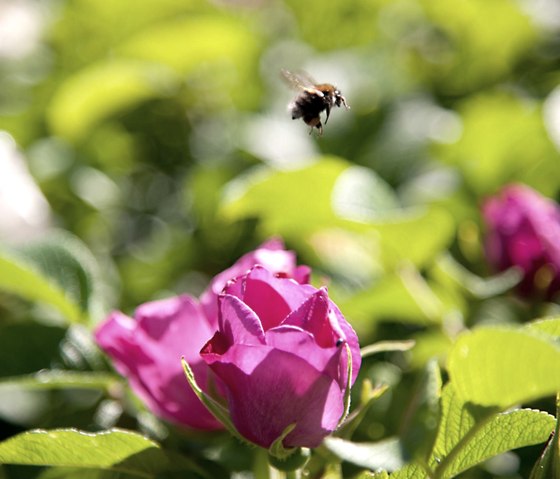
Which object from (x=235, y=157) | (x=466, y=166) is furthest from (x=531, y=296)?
(x=235, y=157)

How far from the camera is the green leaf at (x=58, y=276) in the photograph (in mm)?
718

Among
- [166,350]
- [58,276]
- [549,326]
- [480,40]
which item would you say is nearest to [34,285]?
[58,276]

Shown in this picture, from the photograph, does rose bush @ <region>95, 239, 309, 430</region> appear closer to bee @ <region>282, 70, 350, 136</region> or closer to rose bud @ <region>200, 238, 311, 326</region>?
rose bud @ <region>200, 238, 311, 326</region>

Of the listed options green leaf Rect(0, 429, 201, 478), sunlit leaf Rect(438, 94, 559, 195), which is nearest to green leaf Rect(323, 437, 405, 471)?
green leaf Rect(0, 429, 201, 478)

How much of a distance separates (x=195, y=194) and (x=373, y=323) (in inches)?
12.8

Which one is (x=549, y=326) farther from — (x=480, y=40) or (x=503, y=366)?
(x=480, y=40)

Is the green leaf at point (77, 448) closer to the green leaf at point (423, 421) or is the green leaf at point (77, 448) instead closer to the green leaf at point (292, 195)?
the green leaf at point (423, 421)

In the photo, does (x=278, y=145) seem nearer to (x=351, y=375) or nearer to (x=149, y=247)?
(x=149, y=247)

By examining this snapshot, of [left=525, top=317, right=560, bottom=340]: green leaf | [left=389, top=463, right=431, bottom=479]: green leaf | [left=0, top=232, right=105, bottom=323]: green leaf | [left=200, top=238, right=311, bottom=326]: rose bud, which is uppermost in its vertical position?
[left=200, top=238, right=311, bottom=326]: rose bud

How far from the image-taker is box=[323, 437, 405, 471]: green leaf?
1.66 feet

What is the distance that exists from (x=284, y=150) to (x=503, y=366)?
66cm

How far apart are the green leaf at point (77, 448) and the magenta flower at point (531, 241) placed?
1.27ft

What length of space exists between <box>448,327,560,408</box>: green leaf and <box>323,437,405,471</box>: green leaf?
0.17ft

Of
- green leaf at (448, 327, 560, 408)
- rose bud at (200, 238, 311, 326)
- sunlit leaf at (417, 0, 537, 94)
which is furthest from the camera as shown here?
sunlit leaf at (417, 0, 537, 94)
